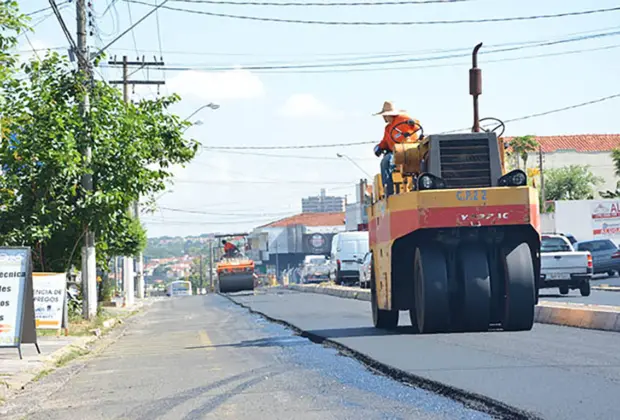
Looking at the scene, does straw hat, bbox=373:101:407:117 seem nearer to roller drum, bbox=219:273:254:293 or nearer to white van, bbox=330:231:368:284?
white van, bbox=330:231:368:284

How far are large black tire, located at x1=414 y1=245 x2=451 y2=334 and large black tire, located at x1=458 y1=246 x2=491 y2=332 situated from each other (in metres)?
0.26

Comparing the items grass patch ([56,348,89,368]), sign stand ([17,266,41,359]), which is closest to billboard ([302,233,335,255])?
grass patch ([56,348,89,368])

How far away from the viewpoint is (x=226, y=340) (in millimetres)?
17625

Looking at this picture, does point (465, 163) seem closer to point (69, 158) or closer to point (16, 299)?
point (16, 299)

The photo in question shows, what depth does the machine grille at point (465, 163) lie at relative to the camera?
14.4 m

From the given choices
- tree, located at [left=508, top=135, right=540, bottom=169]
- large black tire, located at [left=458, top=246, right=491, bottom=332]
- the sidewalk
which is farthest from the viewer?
tree, located at [left=508, top=135, right=540, bottom=169]

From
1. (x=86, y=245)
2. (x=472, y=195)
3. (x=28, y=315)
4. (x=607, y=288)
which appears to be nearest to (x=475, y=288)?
(x=472, y=195)

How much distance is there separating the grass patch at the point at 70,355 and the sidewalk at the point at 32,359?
0.12 feet

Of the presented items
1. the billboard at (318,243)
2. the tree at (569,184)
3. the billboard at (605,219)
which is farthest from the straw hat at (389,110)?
the billboard at (318,243)

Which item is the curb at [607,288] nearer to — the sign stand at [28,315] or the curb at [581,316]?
the curb at [581,316]

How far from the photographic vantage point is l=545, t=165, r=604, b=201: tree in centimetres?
9094

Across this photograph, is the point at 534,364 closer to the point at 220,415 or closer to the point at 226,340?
the point at 220,415

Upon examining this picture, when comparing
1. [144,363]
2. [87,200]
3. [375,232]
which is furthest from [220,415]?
[87,200]

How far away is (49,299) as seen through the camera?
2000 cm
